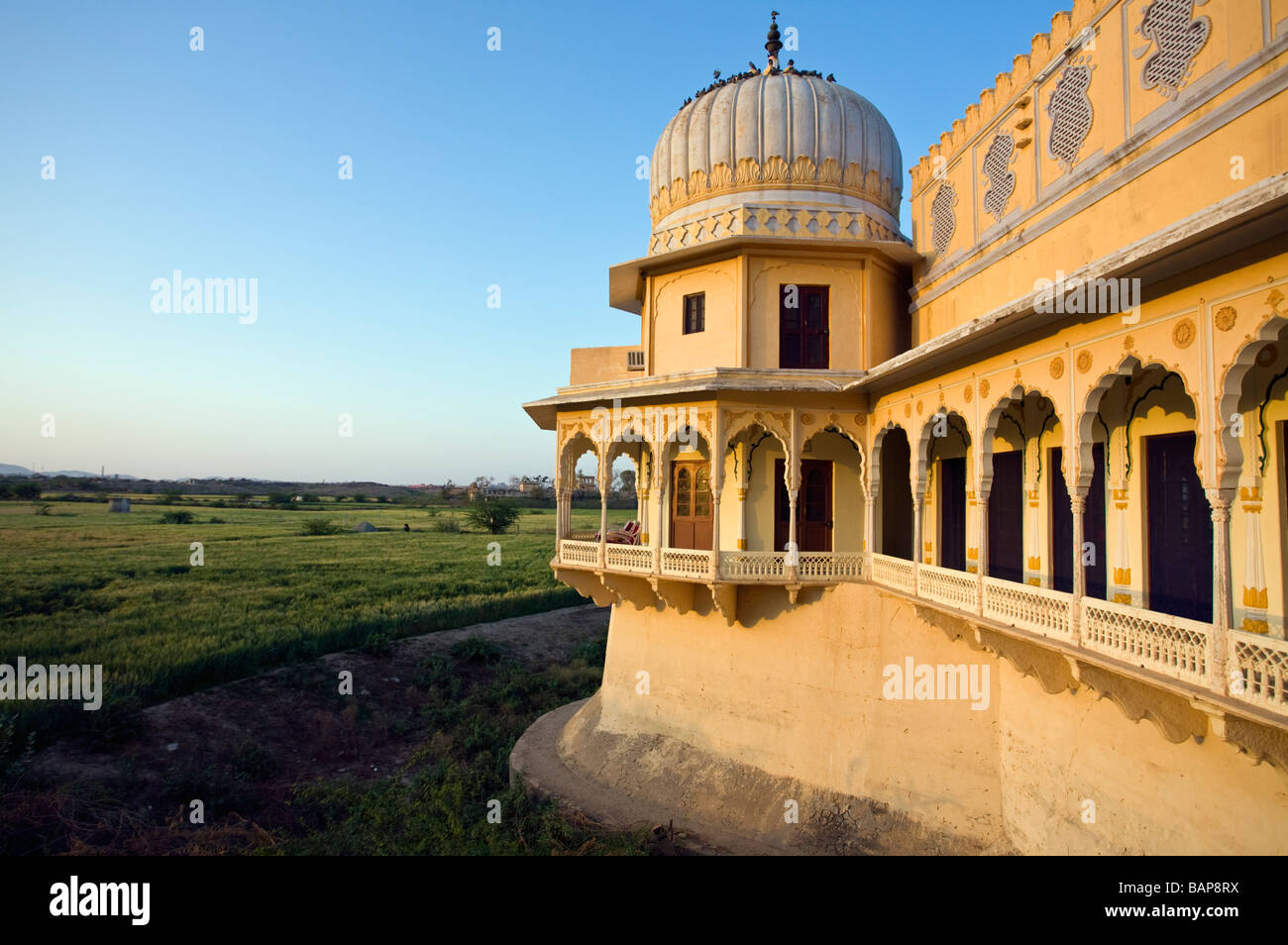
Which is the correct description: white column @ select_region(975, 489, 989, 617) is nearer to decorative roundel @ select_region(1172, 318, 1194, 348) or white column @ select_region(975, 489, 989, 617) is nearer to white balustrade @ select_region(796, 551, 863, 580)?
white balustrade @ select_region(796, 551, 863, 580)

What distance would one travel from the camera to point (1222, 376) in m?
4.86

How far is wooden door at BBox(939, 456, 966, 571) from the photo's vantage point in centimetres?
1066

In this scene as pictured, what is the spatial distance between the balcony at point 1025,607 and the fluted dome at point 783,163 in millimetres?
5887

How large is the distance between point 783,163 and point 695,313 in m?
3.09

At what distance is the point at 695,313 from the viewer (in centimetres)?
1292

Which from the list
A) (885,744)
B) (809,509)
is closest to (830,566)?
(809,509)

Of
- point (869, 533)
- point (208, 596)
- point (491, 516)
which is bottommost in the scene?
point (208, 596)

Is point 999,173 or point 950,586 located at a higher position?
point 999,173

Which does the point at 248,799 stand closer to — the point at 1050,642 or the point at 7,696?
the point at 7,696

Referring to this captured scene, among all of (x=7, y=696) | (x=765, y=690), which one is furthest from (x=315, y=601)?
(x=765, y=690)

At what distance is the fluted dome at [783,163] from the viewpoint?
40.4 feet

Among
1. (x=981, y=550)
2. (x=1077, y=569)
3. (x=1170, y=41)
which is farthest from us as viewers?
(x=981, y=550)

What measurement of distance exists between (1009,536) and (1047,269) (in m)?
3.62

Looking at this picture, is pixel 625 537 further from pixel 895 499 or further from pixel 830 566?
pixel 895 499
